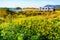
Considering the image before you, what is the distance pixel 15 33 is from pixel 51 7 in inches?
670

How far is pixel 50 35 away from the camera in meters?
14.3

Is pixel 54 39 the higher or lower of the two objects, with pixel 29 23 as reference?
lower

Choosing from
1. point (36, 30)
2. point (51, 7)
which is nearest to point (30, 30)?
point (36, 30)

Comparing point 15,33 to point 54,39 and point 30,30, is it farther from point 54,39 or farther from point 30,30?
point 54,39

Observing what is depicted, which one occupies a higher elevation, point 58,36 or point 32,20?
point 32,20

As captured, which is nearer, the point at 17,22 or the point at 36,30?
the point at 36,30

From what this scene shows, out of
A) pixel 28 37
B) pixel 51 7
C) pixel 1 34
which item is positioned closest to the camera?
pixel 28 37

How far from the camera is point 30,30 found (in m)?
14.1

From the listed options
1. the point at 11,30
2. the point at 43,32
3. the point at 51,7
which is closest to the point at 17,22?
the point at 11,30

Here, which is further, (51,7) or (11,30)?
(51,7)

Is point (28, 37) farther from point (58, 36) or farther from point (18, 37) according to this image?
point (58, 36)

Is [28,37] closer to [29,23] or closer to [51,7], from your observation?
[29,23]

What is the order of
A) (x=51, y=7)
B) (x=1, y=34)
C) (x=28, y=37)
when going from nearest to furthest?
(x=28, y=37), (x=1, y=34), (x=51, y=7)

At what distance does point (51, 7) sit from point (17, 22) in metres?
16.2
